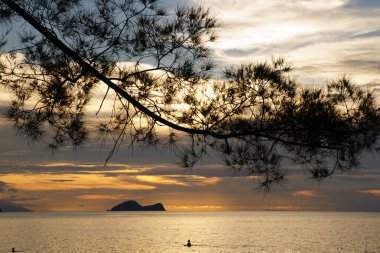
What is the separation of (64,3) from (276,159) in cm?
300

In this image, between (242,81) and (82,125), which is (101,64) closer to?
(82,125)

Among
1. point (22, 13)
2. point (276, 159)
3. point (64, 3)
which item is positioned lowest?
point (276, 159)

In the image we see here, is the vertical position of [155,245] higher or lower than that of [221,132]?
lower

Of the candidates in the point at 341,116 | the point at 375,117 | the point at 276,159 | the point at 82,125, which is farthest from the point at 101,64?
the point at 375,117

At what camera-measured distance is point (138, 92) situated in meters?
5.75

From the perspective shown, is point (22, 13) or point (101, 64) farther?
point (101, 64)

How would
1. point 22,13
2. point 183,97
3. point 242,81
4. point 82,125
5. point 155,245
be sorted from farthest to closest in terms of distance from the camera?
point 155,245
point 82,125
point 183,97
point 242,81
point 22,13

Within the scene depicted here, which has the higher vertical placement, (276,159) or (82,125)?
(82,125)

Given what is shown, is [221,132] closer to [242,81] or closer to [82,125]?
[242,81]

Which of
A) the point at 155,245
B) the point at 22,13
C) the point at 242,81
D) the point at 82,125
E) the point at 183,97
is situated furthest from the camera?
the point at 155,245

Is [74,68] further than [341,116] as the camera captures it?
Yes

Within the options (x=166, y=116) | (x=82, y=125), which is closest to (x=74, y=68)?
(x=82, y=125)

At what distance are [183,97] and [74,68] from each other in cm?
126

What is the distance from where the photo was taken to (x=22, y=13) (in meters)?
5.14
